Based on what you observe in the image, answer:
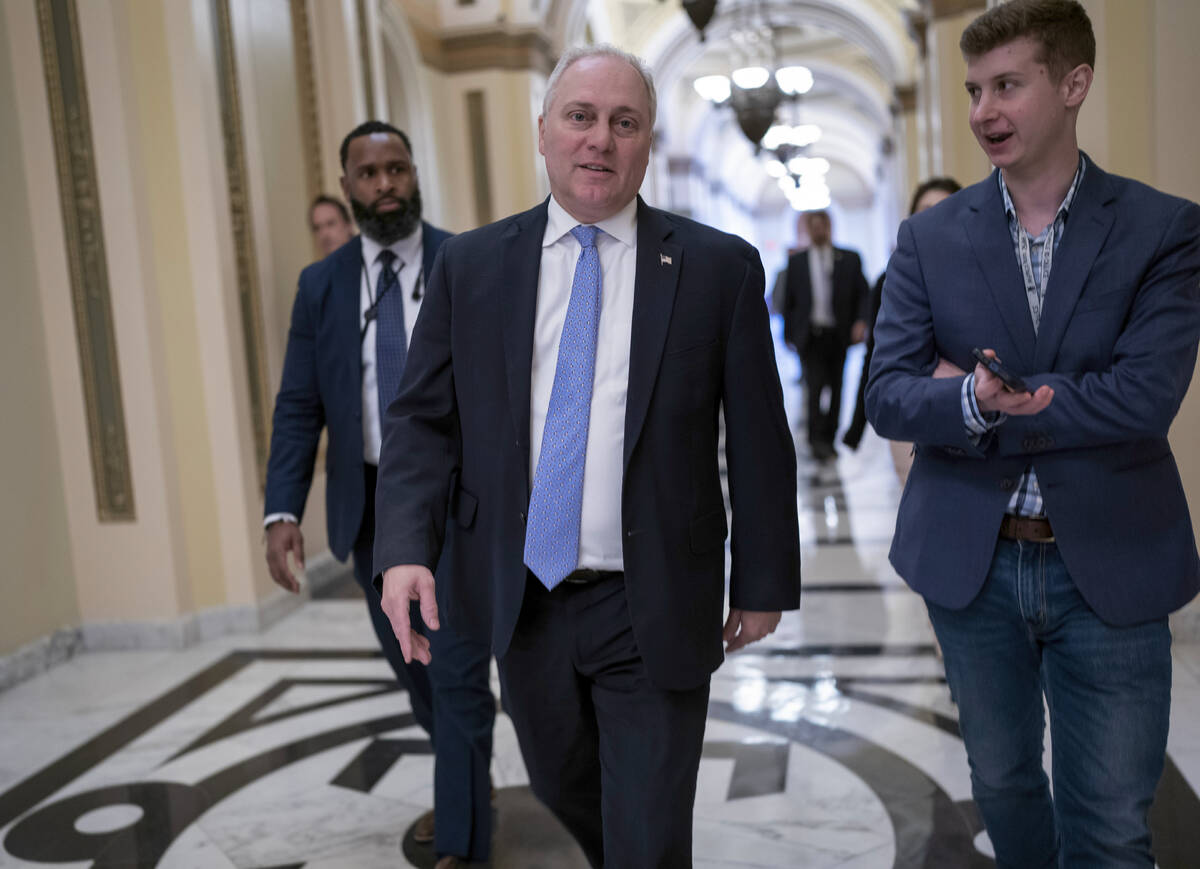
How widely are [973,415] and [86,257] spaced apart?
4.27 metres

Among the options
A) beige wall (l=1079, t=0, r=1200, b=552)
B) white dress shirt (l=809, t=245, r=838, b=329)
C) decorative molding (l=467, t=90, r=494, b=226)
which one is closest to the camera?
beige wall (l=1079, t=0, r=1200, b=552)

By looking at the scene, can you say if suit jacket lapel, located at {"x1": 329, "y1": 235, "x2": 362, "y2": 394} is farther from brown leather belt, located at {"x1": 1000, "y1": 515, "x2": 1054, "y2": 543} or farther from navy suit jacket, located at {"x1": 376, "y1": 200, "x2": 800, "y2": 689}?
brown leather belt, located at {"x1": 1000, "y1": 515, "x2": 1054, "y2": 543}

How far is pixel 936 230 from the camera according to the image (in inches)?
76.0

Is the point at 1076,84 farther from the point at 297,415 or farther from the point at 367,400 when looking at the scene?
the point at 297,415

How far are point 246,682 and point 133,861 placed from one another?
1498 mm

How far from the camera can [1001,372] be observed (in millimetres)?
1615

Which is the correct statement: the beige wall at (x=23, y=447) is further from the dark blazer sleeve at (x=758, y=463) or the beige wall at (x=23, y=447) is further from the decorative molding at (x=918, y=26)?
the decorative molding at (x=918, y=26)

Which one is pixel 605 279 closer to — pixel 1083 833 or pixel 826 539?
pixel 1083 833

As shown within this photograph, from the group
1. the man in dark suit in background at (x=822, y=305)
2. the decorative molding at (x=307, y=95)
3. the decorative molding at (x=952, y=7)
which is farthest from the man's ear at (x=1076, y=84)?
the decorative molding at (x=952, y=7)

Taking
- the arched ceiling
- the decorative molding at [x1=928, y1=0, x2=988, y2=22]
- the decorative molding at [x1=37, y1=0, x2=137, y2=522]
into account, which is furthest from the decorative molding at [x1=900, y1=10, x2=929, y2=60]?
the decorative molding at [x1=37, y1=0, x2=137, y2=522]

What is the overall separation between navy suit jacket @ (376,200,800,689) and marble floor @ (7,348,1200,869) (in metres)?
1.15

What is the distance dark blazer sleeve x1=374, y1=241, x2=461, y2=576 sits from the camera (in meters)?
1.90

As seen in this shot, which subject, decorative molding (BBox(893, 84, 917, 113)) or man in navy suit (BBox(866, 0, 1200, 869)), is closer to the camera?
man in navy suit (BBox(866, 0, 1200, 869))

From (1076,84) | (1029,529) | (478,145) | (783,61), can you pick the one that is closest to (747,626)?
(1029,529)
